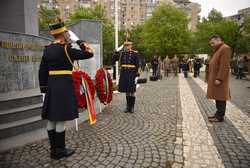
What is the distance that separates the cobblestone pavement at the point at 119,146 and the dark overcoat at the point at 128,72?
30.6 inches

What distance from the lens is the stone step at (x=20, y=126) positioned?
4.29 m

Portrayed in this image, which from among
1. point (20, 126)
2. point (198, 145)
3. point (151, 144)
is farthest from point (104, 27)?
point (198, 145)

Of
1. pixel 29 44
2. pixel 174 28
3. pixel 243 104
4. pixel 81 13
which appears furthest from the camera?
pixel 81 13

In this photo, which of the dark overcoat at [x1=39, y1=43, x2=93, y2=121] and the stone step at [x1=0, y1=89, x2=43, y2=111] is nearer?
the dark overcoat at [x1=39, y1=43, x2=93, y2=121]

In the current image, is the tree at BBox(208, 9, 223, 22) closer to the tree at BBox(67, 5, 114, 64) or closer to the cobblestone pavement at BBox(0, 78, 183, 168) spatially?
the tree at BBox(67, 5, 114, 64)

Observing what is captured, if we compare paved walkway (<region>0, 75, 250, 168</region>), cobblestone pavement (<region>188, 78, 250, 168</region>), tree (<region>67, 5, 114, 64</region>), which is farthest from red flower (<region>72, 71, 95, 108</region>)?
tree (<region>67, 5, 114, 64</region>)

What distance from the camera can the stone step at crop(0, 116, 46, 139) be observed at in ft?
14.1

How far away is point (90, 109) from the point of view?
4.61 metres

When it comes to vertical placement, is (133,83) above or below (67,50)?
below

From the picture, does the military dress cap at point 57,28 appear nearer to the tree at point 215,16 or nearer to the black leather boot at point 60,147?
the black leather boot at point 60,147

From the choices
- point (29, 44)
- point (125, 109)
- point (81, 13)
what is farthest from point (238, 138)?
point (81, 13)

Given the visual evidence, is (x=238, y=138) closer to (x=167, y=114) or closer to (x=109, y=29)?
(x=167, y=114)

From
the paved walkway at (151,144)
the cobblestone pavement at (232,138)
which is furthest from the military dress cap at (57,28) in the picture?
the cobblestone pavement at (232,138)

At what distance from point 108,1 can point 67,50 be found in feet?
263
